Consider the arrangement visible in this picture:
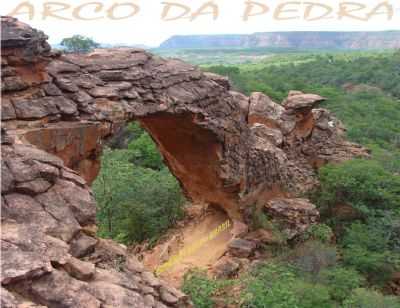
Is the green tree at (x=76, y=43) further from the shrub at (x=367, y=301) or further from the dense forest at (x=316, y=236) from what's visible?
the shrub at (x=367, y=301)

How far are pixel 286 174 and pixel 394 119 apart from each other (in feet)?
83.6

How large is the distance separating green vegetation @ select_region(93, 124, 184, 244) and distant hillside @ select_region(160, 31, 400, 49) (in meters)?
131

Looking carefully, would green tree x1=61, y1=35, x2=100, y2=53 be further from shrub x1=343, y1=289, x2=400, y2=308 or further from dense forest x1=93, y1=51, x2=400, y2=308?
shrub x1=343, y1=289, x2=400, y2=308

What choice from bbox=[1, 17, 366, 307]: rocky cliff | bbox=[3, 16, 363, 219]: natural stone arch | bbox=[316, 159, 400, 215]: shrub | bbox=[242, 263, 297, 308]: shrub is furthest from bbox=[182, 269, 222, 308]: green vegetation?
bbox=[316, 159, 400, 215]: shrub

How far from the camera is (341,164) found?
1688cm

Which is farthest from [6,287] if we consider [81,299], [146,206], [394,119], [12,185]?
[394,119]

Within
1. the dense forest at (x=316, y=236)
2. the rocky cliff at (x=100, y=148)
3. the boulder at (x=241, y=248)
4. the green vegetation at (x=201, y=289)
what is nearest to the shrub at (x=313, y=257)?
the dense forest at (x=316, y=236)

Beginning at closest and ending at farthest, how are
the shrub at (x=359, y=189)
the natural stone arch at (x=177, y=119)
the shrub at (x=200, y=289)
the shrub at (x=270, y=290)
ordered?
1. the natural stone arch at (x=177, y=119)
2. the shrub at (x=270, y=290)
3. the shrub at (x=200, y=289)
4. the shrub at (x=359, y=189)

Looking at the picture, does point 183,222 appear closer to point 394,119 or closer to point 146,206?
point 146,206

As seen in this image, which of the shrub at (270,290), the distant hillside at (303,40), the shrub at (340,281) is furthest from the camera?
the distant hillside at (303,40)

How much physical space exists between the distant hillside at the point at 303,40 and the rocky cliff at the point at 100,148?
12897cm

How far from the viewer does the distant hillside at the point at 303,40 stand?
144 meters

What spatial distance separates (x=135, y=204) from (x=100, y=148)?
4.50m

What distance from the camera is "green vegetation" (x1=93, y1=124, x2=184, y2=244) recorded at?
14707mm
